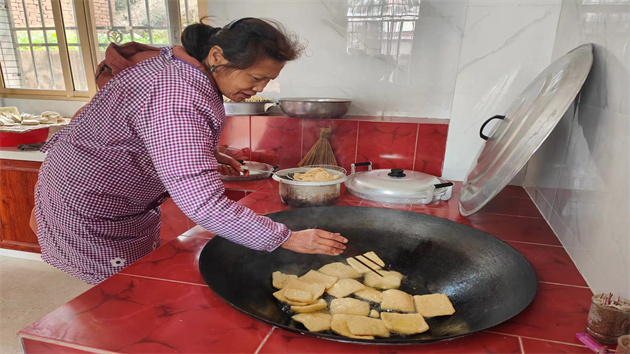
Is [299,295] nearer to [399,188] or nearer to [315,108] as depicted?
[399,188]

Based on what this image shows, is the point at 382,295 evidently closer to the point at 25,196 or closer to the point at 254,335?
the point at 254,335

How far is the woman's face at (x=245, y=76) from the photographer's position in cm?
112

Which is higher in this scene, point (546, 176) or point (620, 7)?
point (620, 7)

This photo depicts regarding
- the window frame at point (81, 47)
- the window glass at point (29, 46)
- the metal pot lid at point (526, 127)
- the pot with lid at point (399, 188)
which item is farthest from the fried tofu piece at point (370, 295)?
the window glass at point (29, 46)

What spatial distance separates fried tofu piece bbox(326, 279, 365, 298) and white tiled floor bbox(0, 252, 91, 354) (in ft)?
6.79

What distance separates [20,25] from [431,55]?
3.83 metres

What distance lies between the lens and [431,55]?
7.27ft

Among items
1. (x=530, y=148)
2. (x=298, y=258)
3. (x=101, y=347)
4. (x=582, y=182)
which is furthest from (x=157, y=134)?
(x=582, y=182)

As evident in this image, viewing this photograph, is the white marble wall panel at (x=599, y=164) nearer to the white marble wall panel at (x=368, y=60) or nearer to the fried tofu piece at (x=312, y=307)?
the fried tofu piece at (x=312, y=307)

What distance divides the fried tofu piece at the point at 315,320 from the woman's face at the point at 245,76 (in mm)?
692

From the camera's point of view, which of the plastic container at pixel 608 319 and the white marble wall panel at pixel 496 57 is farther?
the white marble wall panel at pixel 496 57

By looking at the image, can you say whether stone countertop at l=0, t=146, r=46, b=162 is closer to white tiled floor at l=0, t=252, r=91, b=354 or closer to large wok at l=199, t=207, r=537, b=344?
white tiled floor at l=0, t=252, r=91, b=354

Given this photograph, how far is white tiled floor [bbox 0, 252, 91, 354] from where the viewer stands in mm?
2289

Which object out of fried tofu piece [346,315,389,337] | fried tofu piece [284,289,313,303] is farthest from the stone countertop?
fried tofu piece [346,315,389,337]
